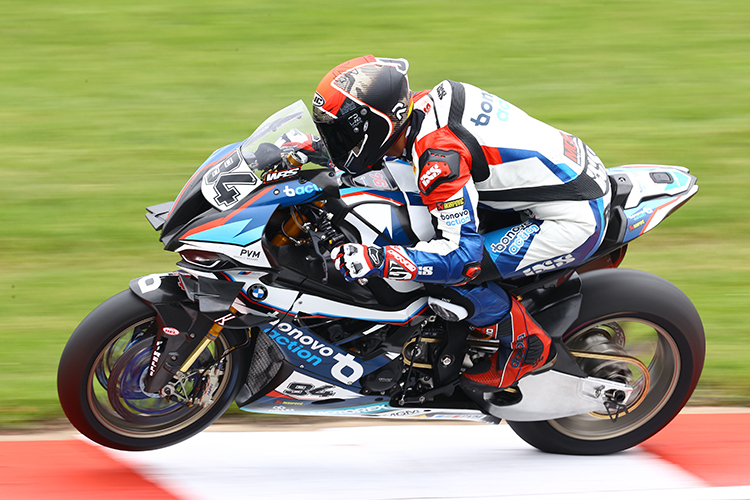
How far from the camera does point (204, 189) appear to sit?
334 centimetres

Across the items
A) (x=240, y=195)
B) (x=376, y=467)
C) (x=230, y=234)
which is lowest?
(x=376, y=467)

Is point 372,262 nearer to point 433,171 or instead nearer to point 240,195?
point 433,171

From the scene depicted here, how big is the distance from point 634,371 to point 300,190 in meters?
1.80

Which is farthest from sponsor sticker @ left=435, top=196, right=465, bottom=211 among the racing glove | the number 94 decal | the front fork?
the front fork

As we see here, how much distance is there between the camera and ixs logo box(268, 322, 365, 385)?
356 centimetres

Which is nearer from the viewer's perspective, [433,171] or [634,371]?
[433,171]

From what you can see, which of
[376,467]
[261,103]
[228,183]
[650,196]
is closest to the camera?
[228,183]

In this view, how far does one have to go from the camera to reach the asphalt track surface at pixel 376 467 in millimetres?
3684

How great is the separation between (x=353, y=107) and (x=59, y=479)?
206 centimetres

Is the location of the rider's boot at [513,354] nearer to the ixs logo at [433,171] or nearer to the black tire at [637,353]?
the black tire at [637,353]

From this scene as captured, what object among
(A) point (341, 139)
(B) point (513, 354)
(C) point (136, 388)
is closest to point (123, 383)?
(C) point (136, 388)

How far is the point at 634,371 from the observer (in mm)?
3973

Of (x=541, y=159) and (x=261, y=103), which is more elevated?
(x=541, y=159)

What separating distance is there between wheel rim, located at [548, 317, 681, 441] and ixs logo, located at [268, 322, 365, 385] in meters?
0.99
